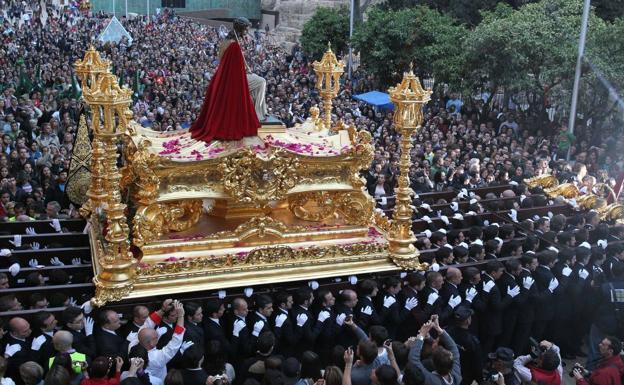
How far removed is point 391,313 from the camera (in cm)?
739

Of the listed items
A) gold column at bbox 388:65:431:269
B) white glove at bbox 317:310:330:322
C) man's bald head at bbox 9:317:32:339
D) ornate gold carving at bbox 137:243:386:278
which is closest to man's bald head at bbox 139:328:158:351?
man's bald head at bbox 9:317:32:339

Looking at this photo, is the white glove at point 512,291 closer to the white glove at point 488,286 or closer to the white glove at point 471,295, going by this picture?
the white glove at point 488,286

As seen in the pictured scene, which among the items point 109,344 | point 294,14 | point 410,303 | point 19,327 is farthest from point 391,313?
point 294,14

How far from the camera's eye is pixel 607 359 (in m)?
6.17

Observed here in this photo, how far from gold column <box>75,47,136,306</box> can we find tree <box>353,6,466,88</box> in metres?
14.1

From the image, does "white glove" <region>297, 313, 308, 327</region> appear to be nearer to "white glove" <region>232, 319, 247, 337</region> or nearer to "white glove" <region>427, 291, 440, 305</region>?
"white glove" <region>232, 319, 247, 337</region>

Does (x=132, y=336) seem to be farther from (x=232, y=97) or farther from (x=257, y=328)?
(x=232, y=97)

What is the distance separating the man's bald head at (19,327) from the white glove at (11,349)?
10cm

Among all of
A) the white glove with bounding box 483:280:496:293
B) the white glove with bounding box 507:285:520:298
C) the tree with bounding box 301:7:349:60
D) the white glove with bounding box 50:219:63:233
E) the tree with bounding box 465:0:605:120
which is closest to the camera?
the white glove with bounding box 483:280:496:293

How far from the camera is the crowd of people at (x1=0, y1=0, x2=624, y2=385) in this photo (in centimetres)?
566

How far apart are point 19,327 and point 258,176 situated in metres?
3.08

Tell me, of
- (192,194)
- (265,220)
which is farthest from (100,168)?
(265,220)

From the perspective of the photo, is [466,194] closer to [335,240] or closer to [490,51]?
[335,240]

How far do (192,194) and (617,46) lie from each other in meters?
12.9
